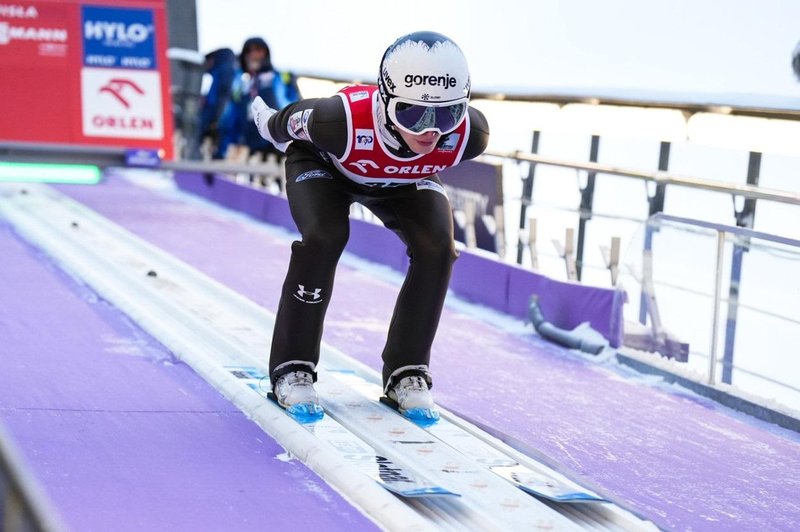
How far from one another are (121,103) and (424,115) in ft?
25.2

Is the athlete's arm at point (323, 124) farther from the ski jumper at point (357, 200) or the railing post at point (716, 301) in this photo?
the railing post at point (716, 301)

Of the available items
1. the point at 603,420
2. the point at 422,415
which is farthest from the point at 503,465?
the point at 603,420

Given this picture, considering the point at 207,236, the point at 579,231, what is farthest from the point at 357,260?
the point at 579,231

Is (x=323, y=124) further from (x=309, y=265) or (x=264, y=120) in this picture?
(x=264, y=120)

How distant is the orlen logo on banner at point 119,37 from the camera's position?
37.1 ft

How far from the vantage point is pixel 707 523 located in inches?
153

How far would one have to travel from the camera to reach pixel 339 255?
4586 millimetres

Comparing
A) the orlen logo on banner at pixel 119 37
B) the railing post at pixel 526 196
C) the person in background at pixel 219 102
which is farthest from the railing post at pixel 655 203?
the person in background at pixel 219 102

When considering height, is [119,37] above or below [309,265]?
above

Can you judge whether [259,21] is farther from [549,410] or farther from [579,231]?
[549,410]

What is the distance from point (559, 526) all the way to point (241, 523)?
2.86 feet

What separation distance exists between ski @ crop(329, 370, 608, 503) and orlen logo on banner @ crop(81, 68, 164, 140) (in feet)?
22.5

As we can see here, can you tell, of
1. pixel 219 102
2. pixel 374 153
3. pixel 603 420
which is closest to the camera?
pixel 374 153

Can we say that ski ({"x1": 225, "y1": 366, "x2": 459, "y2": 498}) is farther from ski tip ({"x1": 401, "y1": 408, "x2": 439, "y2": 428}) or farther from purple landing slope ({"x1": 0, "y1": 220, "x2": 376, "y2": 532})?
ski tip ({"x1": 401, "y1": 408, "x2": 439, "y2": 428})
